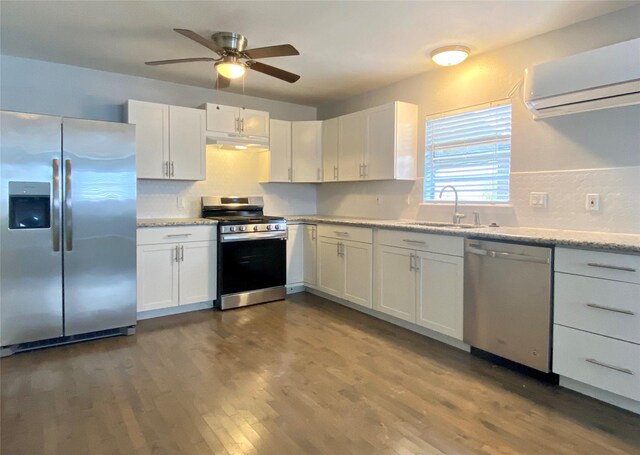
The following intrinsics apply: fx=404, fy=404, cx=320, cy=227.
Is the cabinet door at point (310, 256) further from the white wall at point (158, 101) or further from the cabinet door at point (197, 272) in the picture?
the cabinet door at point (197, 272)

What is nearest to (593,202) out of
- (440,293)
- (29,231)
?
(440,293)

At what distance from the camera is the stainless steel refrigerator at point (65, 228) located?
9.52 feet

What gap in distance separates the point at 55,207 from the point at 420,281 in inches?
113

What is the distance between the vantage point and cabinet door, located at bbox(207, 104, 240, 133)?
4277 millimetres

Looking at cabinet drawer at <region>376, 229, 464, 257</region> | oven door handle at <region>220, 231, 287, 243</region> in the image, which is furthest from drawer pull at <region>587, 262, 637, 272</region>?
oven door handle at <region>220, 231, 287, 243</region>

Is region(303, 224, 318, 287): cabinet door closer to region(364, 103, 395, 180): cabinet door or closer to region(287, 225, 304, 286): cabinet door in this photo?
region(287, 225, 304, 286): cabinet door

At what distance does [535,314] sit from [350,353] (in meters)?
1.28

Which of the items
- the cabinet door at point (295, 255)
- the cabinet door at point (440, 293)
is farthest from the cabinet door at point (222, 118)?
the cabinet door at point (440, 293)

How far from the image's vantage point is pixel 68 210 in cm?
306

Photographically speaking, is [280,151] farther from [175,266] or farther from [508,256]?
[508,256]

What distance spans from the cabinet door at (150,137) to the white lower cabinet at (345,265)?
1809 millimetres

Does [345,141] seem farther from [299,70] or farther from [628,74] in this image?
[628,74]

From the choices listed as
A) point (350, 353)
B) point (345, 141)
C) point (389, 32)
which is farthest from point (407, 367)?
point (345, 141)

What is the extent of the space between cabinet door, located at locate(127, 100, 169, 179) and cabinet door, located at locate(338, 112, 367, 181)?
190cm
